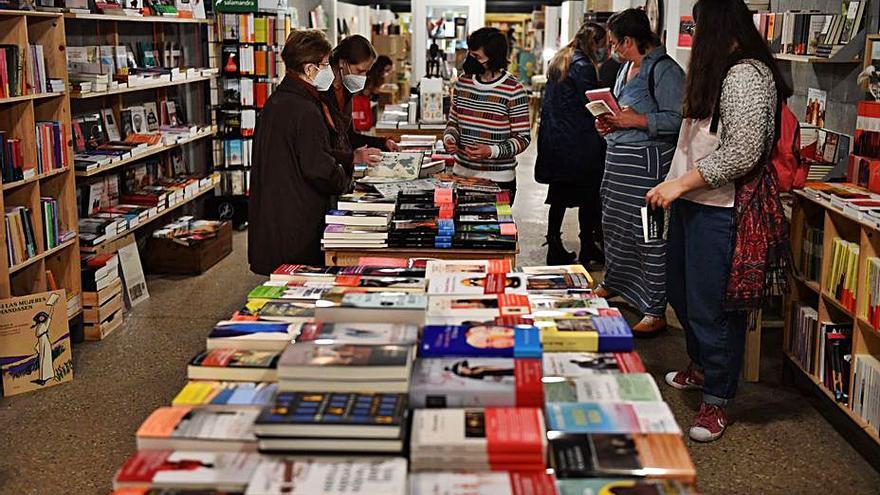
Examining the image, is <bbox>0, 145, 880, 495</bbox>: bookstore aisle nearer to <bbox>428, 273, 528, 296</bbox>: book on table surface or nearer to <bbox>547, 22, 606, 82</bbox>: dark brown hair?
<bbox>428, 273, 528, 296</bbox>: book on table surface

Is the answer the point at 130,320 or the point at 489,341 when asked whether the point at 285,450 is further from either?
the point at 130,320

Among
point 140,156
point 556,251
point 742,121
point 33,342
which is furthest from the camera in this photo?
point 556,251

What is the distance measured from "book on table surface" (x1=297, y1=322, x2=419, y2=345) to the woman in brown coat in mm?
1843

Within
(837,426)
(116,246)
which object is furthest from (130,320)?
(837,426)

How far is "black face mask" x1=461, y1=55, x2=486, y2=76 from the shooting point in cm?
509

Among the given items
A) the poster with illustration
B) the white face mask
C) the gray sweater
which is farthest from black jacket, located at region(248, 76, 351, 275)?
the gray sweater

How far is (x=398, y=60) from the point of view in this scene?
17688 millimetres

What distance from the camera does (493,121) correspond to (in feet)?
A: 16.6

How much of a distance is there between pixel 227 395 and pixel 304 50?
92.1 inches

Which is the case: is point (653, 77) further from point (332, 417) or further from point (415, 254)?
point (332, 417)

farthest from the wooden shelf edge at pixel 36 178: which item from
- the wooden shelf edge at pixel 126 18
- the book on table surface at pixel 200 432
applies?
the book on table surface at pixel 200 432

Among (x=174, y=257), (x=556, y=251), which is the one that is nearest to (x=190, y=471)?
(x=174, y=257)

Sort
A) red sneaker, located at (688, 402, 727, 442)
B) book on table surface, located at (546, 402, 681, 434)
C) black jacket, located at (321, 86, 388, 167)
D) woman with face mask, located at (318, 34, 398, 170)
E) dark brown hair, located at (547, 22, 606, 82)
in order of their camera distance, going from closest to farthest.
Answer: book on table surface, located at (546, 402, 681, 434) < red sneaker, located at (688, 402, 727, 442) < black jacket, located at (321, 86, 388, 167) < woman with face mask, located at (318, 34, 398, 170) < dark brown hair, located at (547, 22, 606, 82)

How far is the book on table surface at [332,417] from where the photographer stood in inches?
68.0
